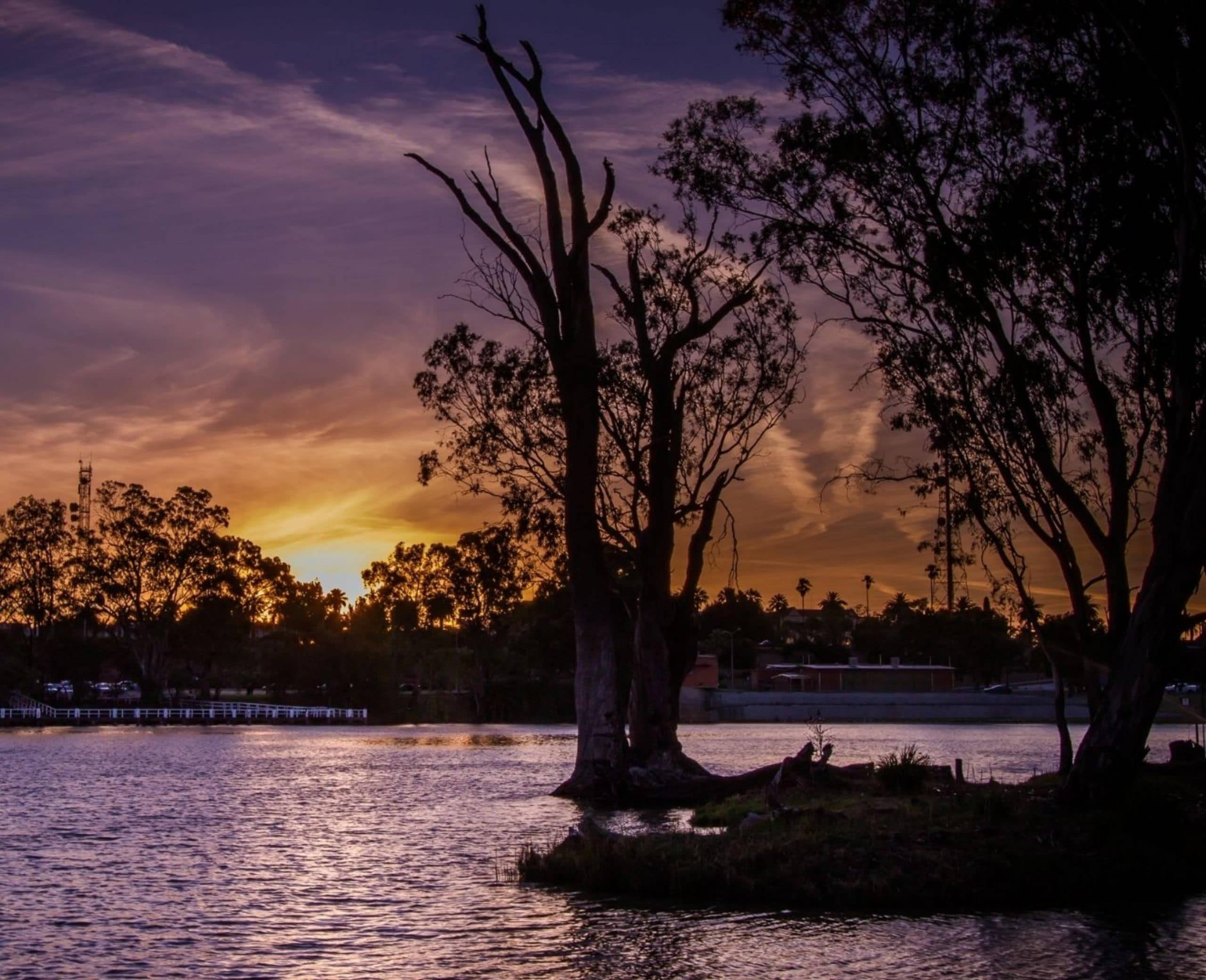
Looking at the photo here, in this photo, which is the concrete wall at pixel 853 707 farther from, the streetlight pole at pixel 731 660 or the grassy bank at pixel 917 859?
the grassy bank at pixel 917 859

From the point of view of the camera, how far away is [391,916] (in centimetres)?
1716

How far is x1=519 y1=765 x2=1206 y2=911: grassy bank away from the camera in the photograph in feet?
56.6

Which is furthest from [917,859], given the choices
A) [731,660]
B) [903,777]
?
[731,660]

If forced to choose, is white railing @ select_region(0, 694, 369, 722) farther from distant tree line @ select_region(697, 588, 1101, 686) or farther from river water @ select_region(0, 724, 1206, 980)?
river water @ select_region(0, 724, 1206, 980)

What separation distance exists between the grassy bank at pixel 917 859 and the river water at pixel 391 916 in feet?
2.22

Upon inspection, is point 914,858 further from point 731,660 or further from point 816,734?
point 731,660

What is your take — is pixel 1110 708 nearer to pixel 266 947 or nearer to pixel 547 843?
pixel 547 843

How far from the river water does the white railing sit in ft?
221

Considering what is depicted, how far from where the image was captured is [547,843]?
23.5 meters

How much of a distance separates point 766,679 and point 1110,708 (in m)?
127

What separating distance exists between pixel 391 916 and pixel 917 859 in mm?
6161

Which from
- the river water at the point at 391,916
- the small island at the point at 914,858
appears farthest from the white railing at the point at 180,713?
the small island at the point at 914,858

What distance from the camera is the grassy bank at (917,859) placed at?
56.6 ft

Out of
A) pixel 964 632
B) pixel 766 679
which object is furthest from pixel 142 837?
pixel 964 632
